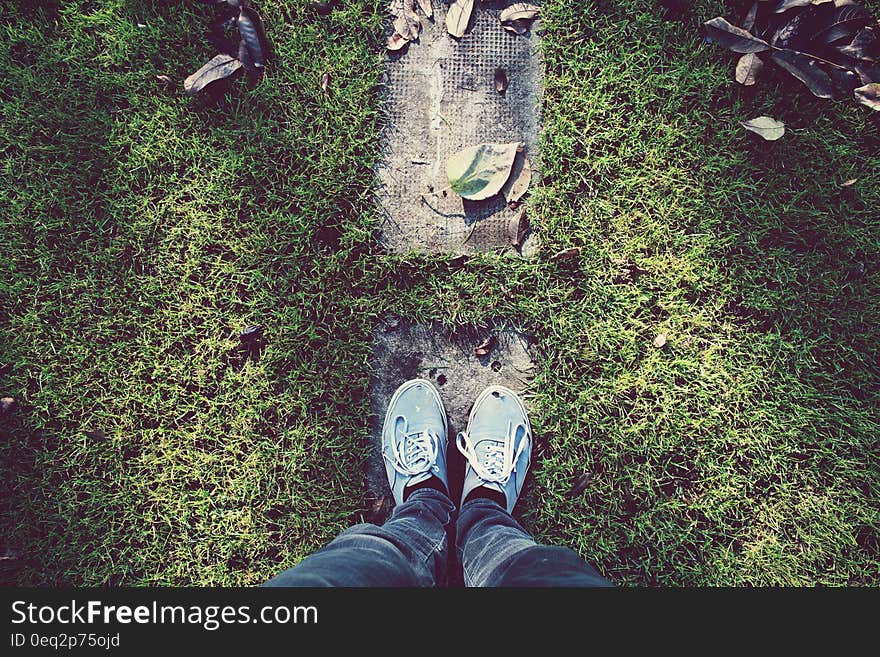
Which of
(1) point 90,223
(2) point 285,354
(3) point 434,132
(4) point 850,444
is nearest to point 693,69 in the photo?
(3) point 434,132

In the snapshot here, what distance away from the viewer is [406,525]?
78.0 inches

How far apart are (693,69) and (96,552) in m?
3.52

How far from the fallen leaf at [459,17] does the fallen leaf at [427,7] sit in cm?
8

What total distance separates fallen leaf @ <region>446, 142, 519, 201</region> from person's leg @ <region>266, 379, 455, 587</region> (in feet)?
3.03

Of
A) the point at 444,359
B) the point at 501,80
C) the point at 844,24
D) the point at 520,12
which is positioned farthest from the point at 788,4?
the point at 444,359

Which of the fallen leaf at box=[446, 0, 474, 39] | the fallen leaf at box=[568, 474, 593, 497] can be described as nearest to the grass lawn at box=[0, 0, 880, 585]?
the fallen leaf at box=[568, 474, 593, 497]

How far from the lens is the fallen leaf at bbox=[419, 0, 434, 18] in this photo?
2.46 metres

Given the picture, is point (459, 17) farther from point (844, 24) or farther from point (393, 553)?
point (393, 553)

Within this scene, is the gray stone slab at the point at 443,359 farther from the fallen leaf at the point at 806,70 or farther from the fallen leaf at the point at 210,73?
the fallen leaf at the point at 806,70

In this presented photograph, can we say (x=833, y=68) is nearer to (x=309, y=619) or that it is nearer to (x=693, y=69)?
(x=693, y=69)

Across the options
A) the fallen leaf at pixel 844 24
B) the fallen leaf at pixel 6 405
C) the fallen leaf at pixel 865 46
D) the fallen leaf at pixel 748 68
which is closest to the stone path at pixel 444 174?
the fallen leaf at pixel 748 68

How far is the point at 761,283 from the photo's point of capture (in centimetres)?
240

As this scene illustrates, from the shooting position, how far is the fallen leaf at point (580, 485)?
7.77 feet

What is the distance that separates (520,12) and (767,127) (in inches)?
50.1
